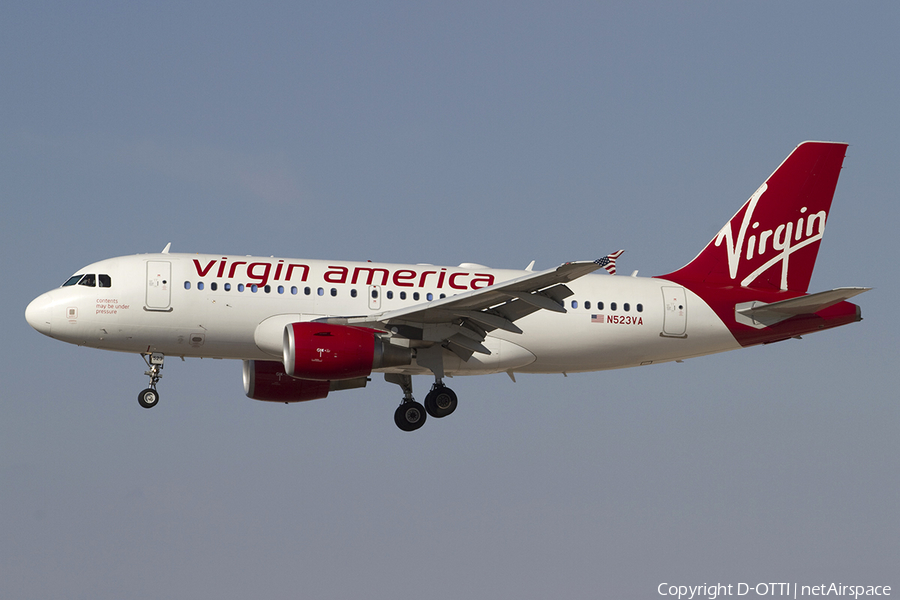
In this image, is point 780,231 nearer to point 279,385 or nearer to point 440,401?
point 440,401

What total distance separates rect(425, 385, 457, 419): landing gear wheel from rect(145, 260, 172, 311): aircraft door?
779 centimetres

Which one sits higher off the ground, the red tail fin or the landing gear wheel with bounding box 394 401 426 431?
the red tail fin

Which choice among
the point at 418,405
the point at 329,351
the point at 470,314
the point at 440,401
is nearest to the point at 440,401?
the point at 440,401

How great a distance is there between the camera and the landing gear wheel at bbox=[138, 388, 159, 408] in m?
31.3

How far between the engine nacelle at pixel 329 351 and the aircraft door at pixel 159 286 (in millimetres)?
3498

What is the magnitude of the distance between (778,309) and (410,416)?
11289mm

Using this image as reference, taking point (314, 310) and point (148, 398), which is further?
point (148, 398)

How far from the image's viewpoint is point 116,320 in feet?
100

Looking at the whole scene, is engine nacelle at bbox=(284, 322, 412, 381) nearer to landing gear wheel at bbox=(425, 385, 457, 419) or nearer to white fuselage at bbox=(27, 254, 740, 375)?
white fuselage at bbox=(27, 254, 740, 375)

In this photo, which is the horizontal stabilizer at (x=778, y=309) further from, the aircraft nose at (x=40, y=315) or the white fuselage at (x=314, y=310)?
the aircraft nose at (x=40, y=315)

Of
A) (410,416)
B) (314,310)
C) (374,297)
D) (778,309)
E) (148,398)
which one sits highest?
(374,297)

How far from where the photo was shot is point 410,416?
33312 mm

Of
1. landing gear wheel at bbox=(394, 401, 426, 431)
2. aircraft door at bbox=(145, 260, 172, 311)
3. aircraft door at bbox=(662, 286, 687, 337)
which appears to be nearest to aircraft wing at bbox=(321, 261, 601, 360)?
landing gear wheel at bbox=(394, 401, 426, 431)

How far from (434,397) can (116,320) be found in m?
9.11
